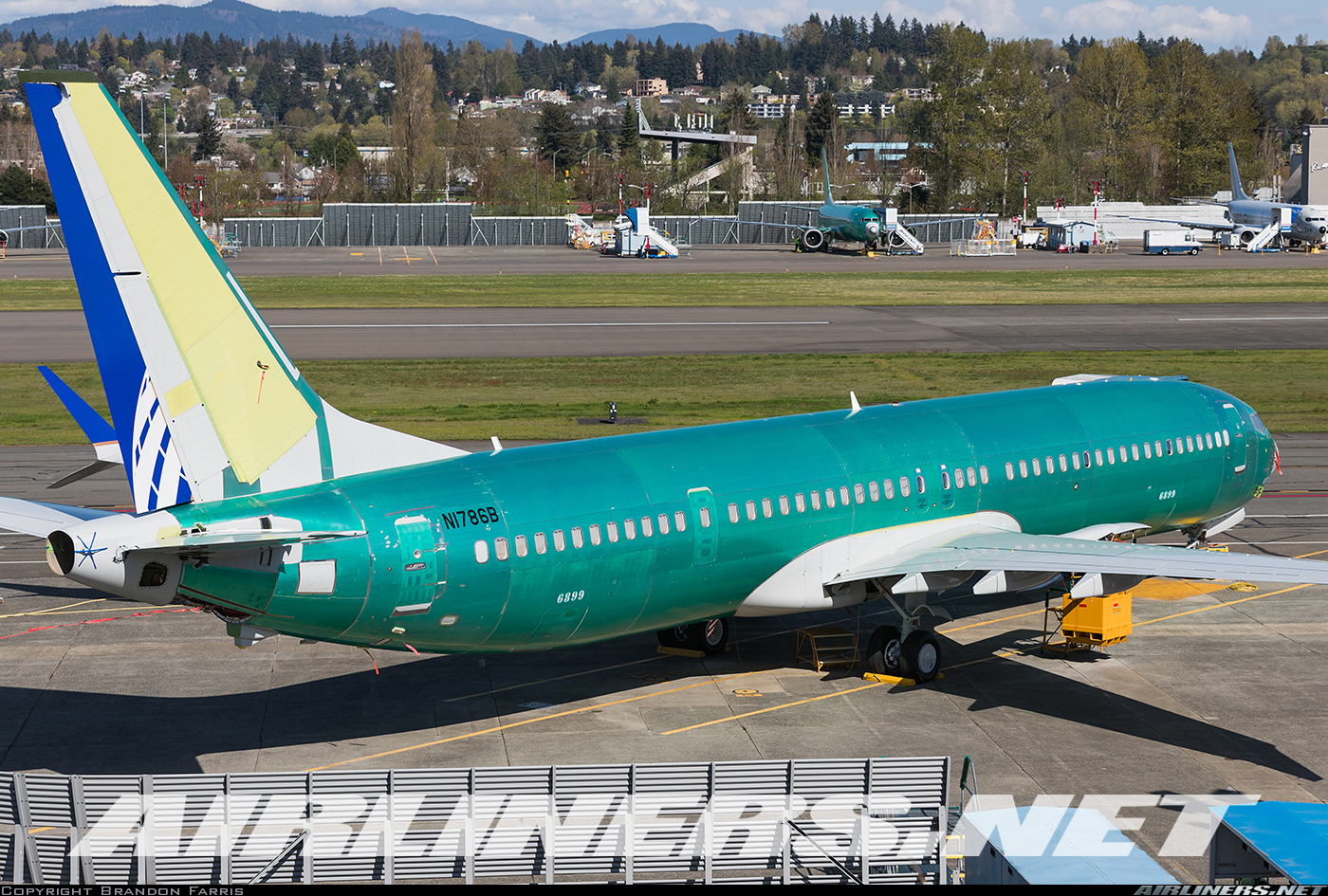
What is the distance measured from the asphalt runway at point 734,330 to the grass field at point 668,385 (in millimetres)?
3841

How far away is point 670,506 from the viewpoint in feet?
87.0

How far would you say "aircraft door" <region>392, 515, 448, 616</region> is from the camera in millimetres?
22844

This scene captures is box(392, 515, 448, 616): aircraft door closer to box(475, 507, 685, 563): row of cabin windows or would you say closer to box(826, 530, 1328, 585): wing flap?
box(475, 507, 685, 563): row of cabin windows

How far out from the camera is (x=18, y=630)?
33.1 metres

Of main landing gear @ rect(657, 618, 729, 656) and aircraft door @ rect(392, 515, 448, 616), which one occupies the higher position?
aircraft door @ rect(392, 515, 448, 616)

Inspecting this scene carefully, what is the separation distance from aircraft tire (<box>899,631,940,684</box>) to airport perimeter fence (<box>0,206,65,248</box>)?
162963mm

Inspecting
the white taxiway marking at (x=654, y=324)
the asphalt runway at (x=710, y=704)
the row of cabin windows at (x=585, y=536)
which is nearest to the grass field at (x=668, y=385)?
the white taxiway marking at (x=654, y=324)

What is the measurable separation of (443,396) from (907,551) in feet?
129

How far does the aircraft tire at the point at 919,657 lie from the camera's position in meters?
29.6

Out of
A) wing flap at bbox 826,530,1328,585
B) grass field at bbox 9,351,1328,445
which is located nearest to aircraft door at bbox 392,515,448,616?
wing flap at bbox 826,530,1328,585

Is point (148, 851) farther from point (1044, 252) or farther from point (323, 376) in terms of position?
point (1044, 252)

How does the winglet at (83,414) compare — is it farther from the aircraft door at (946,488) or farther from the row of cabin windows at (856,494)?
the aircraft door at (946,488)

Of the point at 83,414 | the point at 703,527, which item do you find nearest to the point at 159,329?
the point at 83,414

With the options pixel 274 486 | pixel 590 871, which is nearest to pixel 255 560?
pixel 274 486
